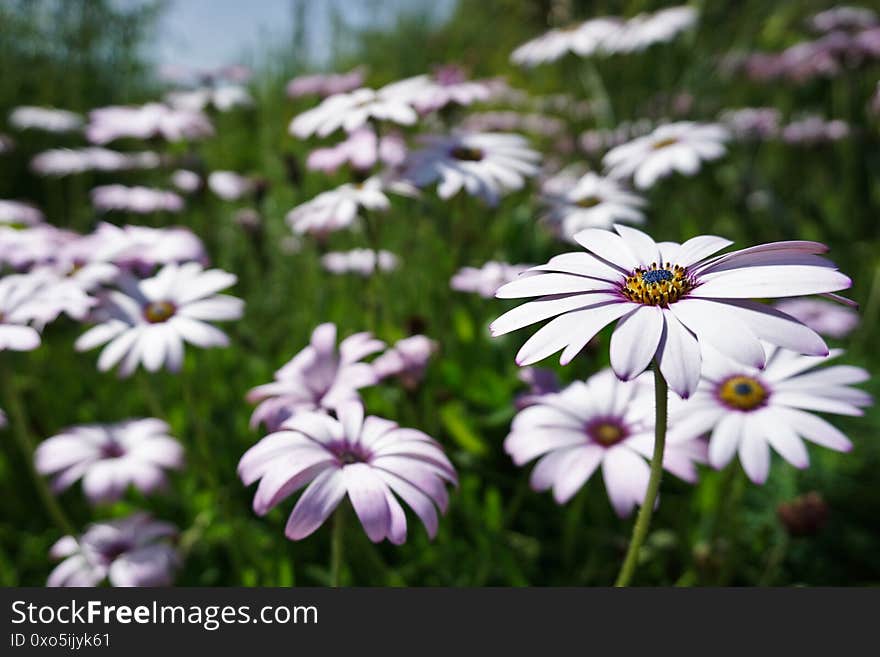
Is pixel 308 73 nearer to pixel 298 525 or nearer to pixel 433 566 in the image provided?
pixel 433 566

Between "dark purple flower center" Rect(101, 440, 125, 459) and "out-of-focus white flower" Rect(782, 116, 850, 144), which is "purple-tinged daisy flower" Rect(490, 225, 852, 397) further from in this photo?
"out-of-focus white flower" Rect(782, 116, 850, 144)

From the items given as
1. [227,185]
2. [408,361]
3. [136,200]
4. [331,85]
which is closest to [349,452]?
[408,361]

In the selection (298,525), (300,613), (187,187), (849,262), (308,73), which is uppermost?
(308,73)

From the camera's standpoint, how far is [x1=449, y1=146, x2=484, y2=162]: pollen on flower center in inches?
61.2

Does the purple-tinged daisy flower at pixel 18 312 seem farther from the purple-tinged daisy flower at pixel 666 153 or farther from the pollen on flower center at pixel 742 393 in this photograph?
the purple-tinged daisy flower at pixel 666 153

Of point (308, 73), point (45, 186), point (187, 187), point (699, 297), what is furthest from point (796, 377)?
point (45, 186)

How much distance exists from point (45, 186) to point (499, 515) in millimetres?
3191

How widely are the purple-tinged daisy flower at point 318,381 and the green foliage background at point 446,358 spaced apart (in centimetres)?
20

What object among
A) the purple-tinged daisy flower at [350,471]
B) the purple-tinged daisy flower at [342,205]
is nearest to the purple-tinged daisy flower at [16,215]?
the purple-tinged daisy flower at [342,205]

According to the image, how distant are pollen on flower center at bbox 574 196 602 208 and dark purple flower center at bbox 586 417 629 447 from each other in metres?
0.70

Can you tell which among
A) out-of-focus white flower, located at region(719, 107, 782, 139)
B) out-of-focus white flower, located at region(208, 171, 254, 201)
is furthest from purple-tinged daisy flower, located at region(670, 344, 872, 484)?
out-of-focus white flower, located at region(719, 107, 782, 139)

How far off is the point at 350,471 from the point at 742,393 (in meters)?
0.55

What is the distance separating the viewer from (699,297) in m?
0.74

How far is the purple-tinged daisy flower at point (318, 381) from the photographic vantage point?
1029mm
